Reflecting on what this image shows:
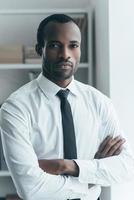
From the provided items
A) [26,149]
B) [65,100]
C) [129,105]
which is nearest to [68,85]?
[65,100]

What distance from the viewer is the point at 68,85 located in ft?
5.59

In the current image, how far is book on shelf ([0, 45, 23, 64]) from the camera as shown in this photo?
2619 millimetres

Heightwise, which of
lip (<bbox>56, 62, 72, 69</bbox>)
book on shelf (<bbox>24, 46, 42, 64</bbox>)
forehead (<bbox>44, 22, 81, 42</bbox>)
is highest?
forehead (<bbox>44, 22, 81, 42</bbox>)

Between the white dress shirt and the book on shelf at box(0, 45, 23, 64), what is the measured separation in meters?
0.93

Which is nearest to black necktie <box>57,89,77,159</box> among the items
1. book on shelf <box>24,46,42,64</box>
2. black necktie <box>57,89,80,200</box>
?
black necktie <box>57,89,80,200</box>

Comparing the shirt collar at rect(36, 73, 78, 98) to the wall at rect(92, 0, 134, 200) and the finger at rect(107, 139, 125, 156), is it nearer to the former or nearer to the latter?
the finger at rect(107, 139, 125, 156)

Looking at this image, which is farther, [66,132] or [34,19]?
[34,19]

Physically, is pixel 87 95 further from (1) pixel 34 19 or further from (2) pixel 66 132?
(1) pixel 34 19

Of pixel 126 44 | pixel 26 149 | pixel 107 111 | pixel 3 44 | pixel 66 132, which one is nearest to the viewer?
pixel 26 149

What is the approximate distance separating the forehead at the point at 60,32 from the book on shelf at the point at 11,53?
1.03 meters

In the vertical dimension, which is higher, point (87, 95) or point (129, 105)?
point (87, 95)

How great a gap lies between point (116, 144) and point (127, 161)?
0.09m

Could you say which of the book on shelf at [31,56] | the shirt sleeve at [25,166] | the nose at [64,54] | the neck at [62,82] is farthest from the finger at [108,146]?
the book on shelf at [31,56]

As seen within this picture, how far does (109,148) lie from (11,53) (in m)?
1.19
